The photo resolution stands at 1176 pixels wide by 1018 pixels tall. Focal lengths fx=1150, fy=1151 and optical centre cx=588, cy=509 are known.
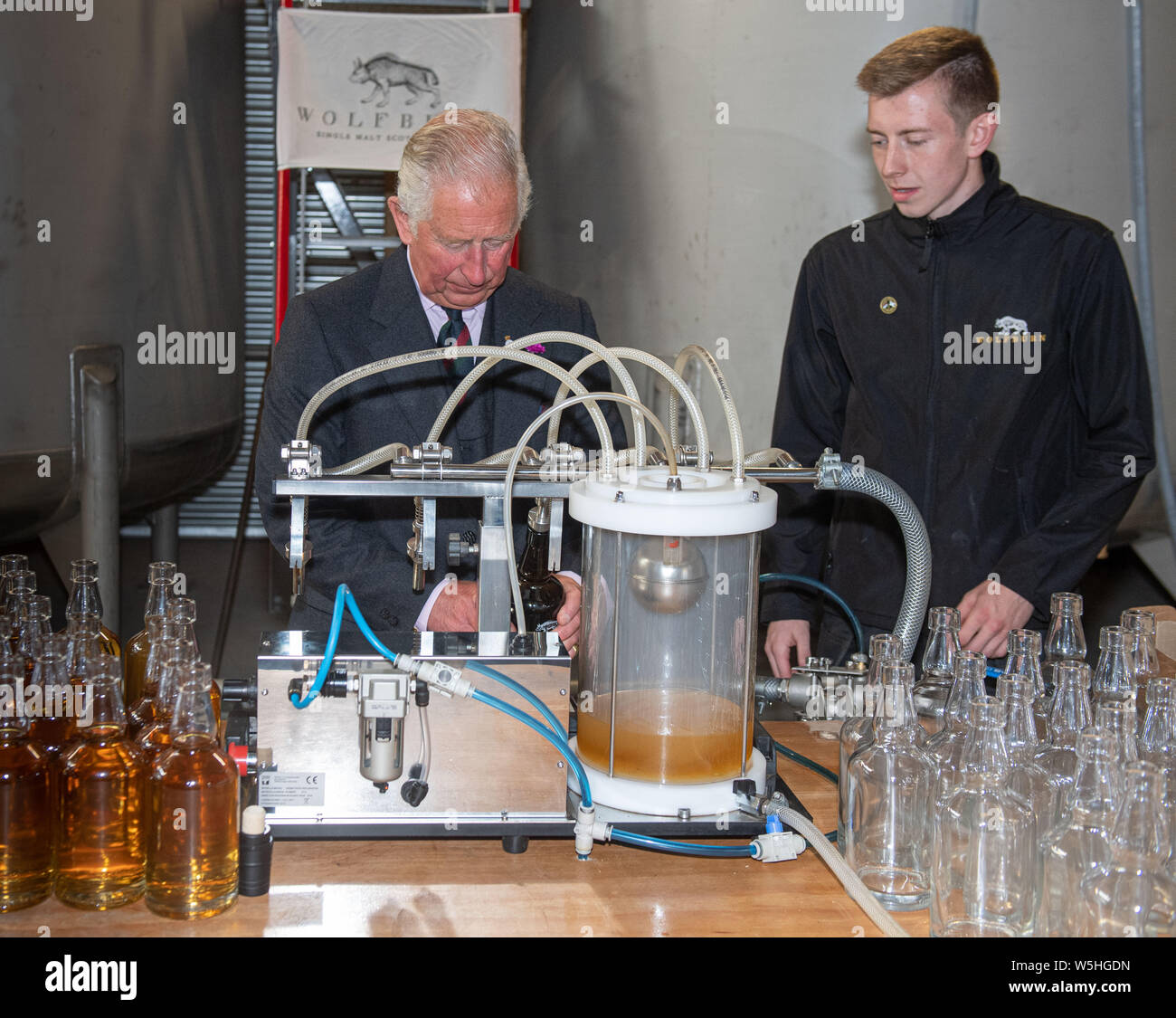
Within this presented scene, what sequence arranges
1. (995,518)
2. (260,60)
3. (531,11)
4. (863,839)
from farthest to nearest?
(260,60)
(531,11)
(995,518)
(863,839)

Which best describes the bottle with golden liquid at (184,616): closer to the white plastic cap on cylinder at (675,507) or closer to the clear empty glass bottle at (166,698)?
the clear empty glass bottle at (166,698)

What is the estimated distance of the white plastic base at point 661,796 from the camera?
113 centimetres

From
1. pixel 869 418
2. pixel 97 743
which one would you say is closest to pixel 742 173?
pixel 869 418

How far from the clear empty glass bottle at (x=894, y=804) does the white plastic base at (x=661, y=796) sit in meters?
0.13

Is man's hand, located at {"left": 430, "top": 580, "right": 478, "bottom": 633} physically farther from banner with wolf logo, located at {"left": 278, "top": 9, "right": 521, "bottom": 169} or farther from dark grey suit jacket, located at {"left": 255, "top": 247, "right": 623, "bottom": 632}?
banner with wolf logo, located at {"left": 278, "top": 9, "right": 521, "bottom": 169}

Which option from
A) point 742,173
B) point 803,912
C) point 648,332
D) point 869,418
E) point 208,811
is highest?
point 742,173

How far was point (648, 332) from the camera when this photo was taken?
305 cm

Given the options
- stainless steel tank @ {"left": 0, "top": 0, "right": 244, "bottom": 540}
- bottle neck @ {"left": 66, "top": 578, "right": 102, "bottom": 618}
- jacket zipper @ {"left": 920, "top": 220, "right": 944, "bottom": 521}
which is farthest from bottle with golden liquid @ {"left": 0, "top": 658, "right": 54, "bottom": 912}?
stainless steel tank @ {"left": 0, "top": 0, "right": 244, "bottom": 540}

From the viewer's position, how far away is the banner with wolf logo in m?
3.63

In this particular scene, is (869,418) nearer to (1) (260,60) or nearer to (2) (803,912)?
(2) (803,912)

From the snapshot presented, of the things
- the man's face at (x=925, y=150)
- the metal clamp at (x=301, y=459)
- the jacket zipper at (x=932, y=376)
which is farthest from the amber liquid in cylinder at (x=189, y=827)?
the man's face at (x=925, y=150)

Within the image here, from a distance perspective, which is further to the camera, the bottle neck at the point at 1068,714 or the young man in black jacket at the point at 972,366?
the young man in black jacket at the point at 972,366

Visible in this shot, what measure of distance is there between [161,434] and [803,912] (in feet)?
8.96

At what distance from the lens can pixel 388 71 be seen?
3652mm
